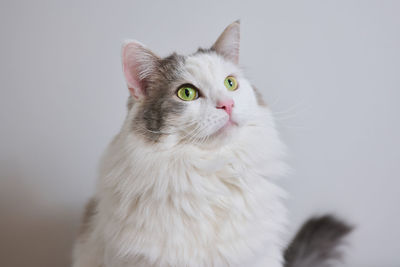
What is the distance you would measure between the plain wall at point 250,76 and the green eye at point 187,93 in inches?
25.3

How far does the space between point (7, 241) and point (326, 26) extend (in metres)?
2.00

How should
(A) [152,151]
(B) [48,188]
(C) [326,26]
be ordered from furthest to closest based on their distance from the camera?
1. (B) [48,188]
2. (C) [326,26]
3. (A) [152,151]

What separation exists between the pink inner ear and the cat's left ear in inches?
11.8

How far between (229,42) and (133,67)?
37cm

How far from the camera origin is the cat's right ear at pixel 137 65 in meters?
1.03

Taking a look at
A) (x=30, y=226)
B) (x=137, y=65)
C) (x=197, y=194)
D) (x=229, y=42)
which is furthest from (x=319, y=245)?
(x=30, y=226)

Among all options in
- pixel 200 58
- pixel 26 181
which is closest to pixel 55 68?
pixel 26 181

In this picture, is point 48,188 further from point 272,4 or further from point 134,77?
point 272,4

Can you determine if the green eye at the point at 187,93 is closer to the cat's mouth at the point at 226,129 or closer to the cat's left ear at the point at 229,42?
the cat's mouth at the point at 226,129

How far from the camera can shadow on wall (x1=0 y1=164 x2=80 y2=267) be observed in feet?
5.63

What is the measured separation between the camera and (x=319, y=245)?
141cm

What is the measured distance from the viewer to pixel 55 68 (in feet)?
5.53

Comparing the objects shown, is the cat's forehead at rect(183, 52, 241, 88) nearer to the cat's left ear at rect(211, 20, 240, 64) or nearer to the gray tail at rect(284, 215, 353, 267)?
the cat's left ear at rect(211, 20, 240, 64)

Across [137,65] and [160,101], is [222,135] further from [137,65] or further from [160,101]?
[137,65]
